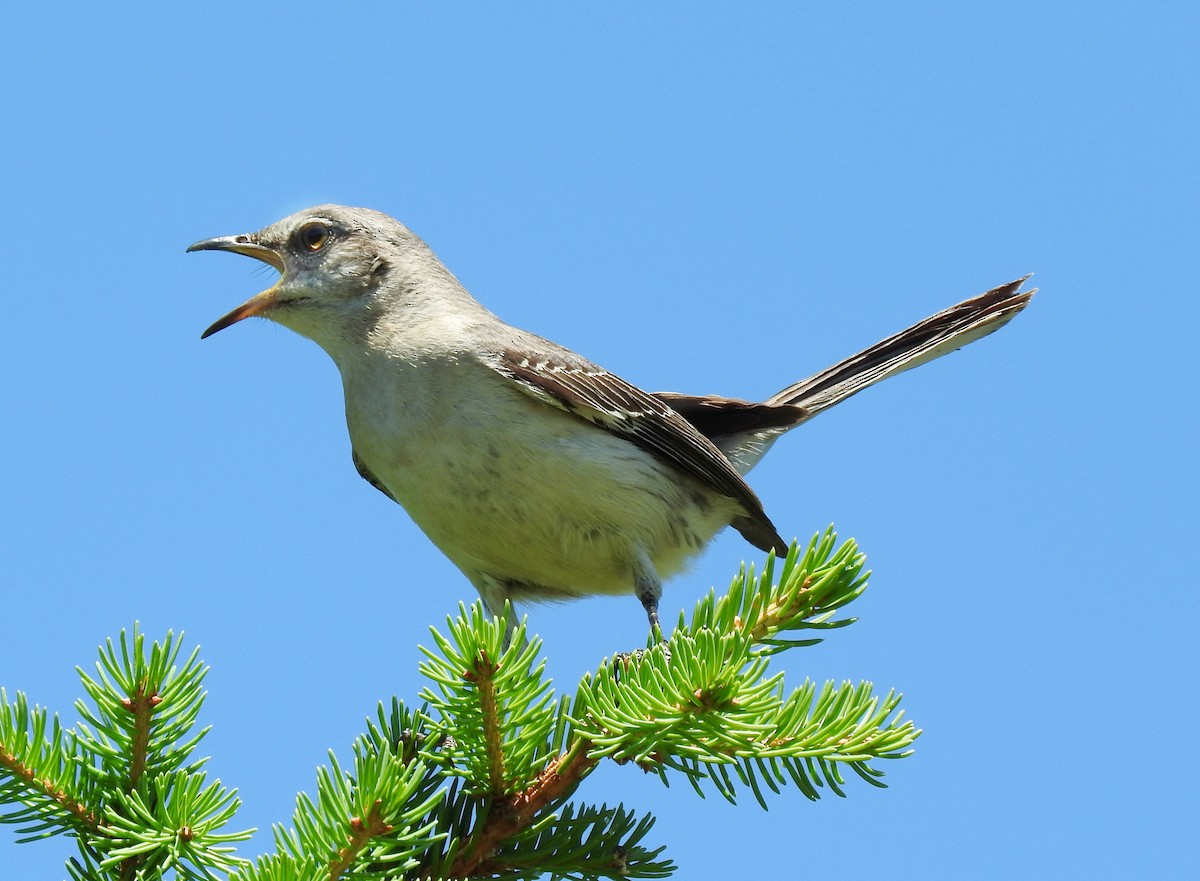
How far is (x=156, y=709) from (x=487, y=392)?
270 centimetres

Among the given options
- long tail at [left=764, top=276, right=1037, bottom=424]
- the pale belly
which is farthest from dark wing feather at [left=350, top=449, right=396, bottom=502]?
long tail at [left=764, top=276, right=1037, bottom=424]

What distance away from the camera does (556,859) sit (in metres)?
3.44

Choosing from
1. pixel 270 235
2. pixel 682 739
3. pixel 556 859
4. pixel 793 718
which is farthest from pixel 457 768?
pixel 270 235

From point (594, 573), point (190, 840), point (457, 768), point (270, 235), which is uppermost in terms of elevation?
point (270, 235)

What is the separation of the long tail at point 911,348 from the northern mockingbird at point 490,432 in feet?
3.57

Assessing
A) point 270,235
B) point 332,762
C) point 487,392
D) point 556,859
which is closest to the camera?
point 332,762

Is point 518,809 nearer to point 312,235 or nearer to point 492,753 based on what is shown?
point 492,753

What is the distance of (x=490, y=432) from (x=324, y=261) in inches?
68.4

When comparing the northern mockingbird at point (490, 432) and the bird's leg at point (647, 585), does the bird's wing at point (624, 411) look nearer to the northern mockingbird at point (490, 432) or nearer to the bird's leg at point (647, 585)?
the northern mockingbird at point (490, 432)

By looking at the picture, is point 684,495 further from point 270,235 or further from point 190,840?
point 190,840

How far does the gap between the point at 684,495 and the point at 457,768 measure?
301 centimetres

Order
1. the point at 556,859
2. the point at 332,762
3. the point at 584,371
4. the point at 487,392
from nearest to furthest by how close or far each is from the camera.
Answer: the point at 332,762
the point at 556,859
the point at 487,392
the point at 584,371

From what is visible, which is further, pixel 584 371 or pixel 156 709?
pixel 584 371

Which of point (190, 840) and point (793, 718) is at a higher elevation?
point (793, 718)
